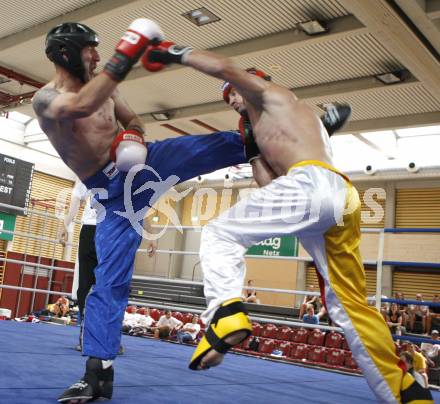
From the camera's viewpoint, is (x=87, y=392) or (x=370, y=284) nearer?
(x=87, y=392)

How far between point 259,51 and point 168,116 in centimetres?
326

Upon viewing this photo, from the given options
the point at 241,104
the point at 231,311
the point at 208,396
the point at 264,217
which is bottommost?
the point at 208,396

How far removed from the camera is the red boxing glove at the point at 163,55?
1735 mm

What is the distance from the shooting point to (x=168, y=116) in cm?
983

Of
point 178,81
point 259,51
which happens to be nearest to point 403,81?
point 259,51

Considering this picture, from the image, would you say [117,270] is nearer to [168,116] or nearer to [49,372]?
[49,372]

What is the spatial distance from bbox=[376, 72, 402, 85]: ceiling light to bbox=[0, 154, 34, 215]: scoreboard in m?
6.44

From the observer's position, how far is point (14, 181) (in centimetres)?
998

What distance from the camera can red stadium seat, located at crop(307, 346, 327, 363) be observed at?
24.7 ft

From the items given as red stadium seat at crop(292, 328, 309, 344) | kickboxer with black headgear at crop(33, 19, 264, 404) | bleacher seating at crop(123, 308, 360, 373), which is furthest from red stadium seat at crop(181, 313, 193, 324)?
kickboxer with black headgear at crop(33, 19, 264, 404)

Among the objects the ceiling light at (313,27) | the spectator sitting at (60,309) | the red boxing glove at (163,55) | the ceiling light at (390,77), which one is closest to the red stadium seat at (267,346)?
the spectator sitting at (60,309)

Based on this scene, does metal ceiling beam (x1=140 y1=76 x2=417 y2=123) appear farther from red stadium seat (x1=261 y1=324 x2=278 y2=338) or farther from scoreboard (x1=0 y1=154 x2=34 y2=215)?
scoreboard (x1=0 y1=154 x2=34 y2=215)

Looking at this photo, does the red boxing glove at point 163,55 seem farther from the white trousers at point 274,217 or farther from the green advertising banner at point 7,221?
the green advertising banner at point 7,221

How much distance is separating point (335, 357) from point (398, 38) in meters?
4.06
